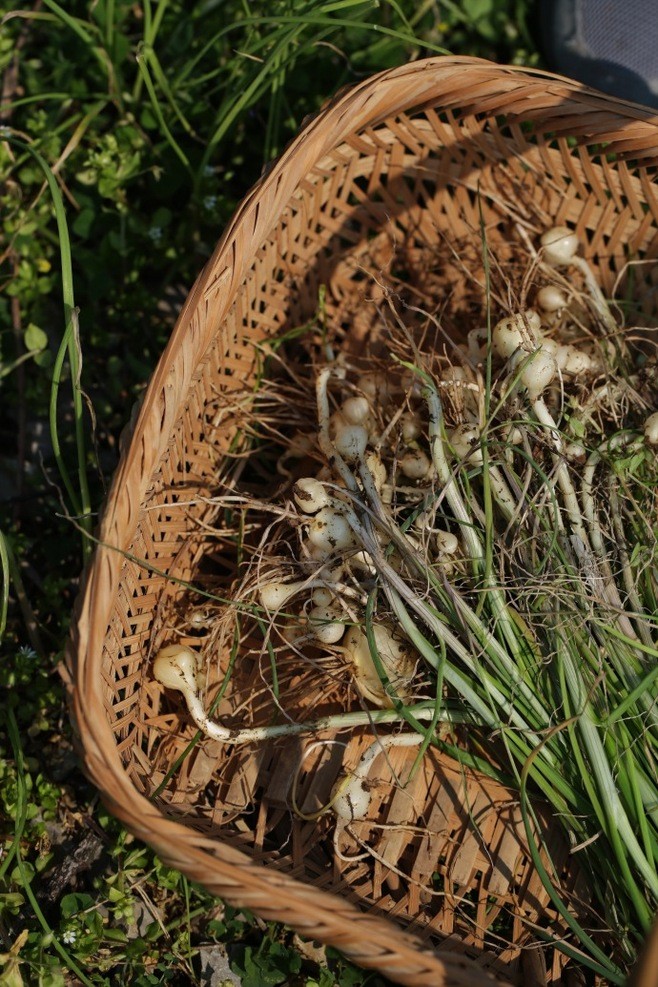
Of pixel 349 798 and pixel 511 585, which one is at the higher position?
pixel 511 585

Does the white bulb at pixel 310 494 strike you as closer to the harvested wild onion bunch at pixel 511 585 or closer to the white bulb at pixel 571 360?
the harvested wild onion bunch at pixel 511 585

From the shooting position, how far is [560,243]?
1204mm

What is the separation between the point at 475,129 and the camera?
1.21 metres

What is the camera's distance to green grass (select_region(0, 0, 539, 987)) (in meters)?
1.11

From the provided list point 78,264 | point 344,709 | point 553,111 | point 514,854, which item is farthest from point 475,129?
point 514,854

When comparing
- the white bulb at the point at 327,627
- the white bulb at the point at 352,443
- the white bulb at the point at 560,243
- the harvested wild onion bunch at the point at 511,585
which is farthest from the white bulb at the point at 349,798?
the white bulb at the point at 560,243

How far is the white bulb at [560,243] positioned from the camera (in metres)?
1.20

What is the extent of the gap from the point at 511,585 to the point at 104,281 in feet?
2.77

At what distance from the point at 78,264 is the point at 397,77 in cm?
65

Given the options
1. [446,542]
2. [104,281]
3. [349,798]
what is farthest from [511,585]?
[104,281]

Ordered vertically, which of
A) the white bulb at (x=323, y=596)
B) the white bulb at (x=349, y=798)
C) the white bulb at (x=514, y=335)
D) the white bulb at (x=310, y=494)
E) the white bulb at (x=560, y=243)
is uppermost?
the white bulb at (x=560, y=243)

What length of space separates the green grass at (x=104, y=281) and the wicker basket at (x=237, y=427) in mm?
132

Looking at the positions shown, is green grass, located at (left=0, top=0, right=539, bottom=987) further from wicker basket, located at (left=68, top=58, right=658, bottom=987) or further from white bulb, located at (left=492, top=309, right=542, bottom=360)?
white bulb, located at (left=492, top=309, right=542, bottom=360)

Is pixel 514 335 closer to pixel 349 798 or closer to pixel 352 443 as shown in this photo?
pixel 352 443
